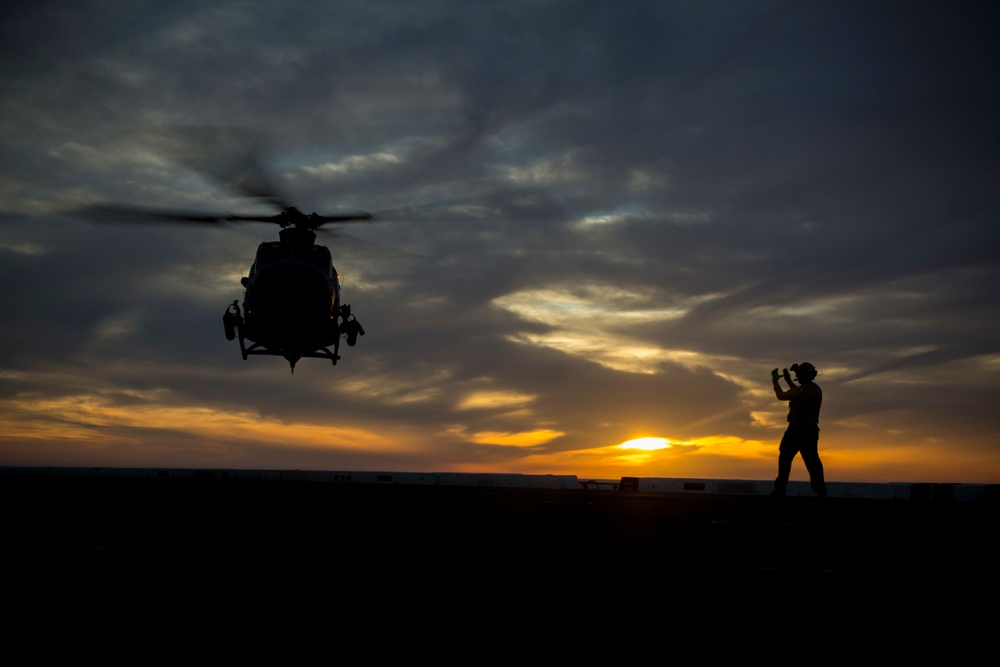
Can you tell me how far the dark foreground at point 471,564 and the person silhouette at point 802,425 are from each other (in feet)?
12.5

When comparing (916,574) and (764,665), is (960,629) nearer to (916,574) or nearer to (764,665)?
(764,665)

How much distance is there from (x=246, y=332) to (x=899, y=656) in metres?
26.6

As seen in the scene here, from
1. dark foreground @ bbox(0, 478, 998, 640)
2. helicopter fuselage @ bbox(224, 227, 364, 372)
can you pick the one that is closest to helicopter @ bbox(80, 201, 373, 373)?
helicopter fuselage @ bbox(224, 227, 364, 372)

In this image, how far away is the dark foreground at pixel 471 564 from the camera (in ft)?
17.3

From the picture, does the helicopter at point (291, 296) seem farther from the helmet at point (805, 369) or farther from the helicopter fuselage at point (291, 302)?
the helmet at point (805, 369)

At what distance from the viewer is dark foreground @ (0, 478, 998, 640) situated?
5.29 meters

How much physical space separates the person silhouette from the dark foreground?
3.80m

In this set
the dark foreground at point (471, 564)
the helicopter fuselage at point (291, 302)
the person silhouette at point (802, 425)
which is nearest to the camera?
the dark foreground at point (471, 564)

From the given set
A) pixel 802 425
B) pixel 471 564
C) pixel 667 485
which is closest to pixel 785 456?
pixel 802 425

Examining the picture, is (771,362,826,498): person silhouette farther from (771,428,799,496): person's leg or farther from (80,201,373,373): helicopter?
(80,201,373,373): helicopter

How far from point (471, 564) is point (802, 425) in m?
11.3

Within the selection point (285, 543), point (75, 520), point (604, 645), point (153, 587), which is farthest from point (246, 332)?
point (604, 645)

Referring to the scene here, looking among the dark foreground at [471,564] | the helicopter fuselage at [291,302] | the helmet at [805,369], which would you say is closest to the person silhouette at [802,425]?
the helmet at [805,369]

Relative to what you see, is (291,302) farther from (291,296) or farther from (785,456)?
(785,456)
